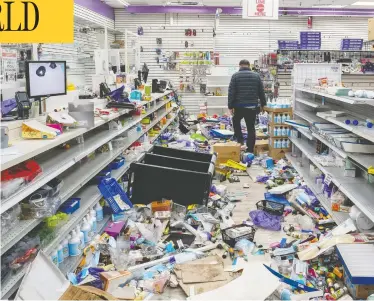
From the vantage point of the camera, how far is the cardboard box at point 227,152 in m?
7.63

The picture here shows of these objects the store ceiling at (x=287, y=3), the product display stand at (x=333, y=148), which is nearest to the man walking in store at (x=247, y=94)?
the product display stand at (x=333, y=148)

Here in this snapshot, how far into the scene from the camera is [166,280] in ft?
11.7

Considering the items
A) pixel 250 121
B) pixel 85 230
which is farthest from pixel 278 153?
pixel 85 230

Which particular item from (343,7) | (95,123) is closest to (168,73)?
(343,7)

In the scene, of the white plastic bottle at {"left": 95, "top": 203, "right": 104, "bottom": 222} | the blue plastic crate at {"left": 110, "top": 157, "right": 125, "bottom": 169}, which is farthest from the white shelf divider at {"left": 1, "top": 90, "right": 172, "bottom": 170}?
the blue plastic crate at {"left": 110, "top": 157, "right": 125, "bottom": 169}

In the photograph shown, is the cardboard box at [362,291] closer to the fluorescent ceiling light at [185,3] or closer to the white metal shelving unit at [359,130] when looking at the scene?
the white metal shelving unit at [359,130]

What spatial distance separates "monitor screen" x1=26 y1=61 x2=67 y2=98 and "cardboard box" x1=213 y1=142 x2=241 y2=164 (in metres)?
3.66

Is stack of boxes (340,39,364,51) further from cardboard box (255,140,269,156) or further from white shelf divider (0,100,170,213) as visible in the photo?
white shelf divider (0,100,170,213)

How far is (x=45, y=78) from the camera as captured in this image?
4.19 meters

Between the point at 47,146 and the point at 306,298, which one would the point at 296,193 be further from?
the point at 47,146

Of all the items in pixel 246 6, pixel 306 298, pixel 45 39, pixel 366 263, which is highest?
pixel 246 6

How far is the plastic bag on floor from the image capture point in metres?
4.87

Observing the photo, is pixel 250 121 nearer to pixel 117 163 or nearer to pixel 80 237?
pixel 117 163

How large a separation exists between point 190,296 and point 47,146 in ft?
5.30
